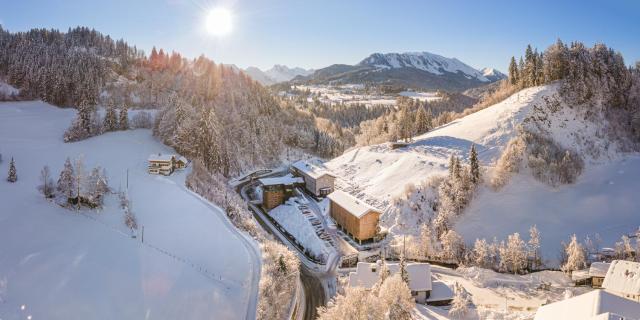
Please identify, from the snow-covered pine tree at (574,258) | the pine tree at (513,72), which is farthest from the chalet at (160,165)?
the pine tree at (513,72)

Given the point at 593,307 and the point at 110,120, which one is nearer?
the point at 593,307

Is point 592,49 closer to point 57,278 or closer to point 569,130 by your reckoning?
point 569,130

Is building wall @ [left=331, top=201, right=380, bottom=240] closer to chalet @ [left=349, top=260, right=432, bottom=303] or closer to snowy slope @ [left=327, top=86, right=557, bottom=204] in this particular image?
snowy slope @ [left=327, top=86, right=557, bottom=204]

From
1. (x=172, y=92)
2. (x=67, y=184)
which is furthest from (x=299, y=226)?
(x=172, y=92)

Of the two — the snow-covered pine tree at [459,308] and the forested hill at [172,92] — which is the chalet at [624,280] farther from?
the forested hill at [172,92]

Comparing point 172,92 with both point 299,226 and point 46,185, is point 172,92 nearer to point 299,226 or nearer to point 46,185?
point 46,185

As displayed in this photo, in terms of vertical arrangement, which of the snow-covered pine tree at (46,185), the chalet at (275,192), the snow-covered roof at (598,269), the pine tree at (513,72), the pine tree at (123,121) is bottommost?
the snow-covered roof at (598,269)
